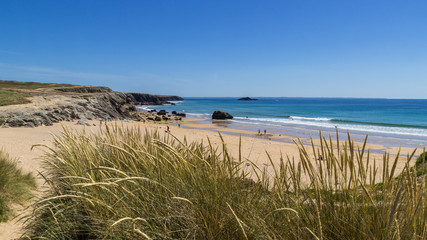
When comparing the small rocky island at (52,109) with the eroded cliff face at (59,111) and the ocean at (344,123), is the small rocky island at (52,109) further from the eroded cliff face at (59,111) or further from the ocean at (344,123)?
the ocean at (344,123)

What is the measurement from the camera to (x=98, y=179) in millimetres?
2830

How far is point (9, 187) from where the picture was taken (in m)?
4.90

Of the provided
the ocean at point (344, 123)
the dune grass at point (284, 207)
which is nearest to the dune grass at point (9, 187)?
the dune grass at point (284, 207)

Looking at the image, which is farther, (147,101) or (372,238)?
(147,101)

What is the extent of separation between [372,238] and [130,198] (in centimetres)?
183

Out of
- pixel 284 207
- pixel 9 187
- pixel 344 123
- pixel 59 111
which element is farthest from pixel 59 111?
pixel 344 123

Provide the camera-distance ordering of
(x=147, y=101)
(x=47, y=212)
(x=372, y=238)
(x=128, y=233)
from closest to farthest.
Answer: (x=372, y=238) < (x=128, y=233) < (x=47, y=212) < (x=147, y=101)

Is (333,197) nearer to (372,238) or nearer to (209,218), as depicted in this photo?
(372,238)

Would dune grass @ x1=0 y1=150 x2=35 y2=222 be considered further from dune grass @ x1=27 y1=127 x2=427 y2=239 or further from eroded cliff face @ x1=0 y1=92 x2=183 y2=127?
eroded cliff face @ x1=0 y1=92 x2=183 y2=127

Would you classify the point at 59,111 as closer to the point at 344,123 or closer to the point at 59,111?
the point at 59,111

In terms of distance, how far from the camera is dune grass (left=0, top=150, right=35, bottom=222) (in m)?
4.48

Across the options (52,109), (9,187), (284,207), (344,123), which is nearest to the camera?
(284,207)

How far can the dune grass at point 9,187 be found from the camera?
448 centimetres

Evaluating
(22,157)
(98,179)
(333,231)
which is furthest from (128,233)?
(22,157)
